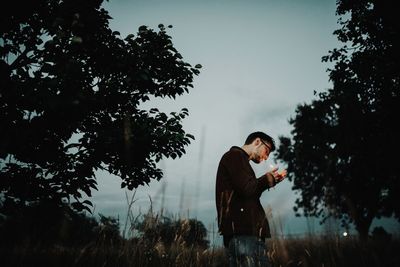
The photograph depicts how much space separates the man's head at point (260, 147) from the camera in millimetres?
3111

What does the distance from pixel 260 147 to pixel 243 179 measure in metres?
0.56

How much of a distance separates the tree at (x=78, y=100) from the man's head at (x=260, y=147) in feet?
5.58

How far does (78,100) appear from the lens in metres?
4.04

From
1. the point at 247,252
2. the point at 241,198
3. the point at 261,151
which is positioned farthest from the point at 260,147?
the point at 247,252

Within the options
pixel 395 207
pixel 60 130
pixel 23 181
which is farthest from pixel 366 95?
pixel 395 207

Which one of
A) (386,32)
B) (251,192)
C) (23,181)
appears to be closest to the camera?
(251,192)

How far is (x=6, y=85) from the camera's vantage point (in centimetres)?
385

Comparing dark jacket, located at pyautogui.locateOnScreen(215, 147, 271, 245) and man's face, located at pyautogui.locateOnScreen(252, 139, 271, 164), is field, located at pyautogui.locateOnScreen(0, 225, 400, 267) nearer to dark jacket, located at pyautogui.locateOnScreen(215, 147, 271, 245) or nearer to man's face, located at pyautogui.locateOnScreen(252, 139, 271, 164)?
dark jacket, located at pyautogui.locateOnScreen(215, 147, 271, 245)

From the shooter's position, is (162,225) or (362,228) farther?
(362,228)

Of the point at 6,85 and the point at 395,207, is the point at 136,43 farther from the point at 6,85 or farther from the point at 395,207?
the point at 395,207

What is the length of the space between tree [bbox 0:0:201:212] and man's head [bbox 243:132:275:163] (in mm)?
1701

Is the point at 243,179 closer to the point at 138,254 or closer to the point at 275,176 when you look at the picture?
the point at 275,176

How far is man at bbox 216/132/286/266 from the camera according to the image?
8.73 feet

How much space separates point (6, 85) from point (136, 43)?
2.96 m
